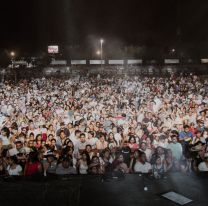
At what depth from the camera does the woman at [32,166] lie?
7027mm

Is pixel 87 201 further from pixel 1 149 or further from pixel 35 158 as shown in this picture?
pixel 1 149

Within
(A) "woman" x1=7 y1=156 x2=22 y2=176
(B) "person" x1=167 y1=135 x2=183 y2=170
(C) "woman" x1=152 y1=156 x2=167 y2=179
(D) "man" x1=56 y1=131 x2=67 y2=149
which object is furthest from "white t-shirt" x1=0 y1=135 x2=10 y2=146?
(B) "person" x1=167 y1=135 x2=183 y2=170

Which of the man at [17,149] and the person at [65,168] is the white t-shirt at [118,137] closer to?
the person at [65,168]

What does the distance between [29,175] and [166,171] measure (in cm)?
328

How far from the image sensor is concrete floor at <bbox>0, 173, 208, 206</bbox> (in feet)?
18.4

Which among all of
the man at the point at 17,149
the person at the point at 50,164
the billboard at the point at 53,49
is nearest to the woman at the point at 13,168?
the person at the point at 50,164

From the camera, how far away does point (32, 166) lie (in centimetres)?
712

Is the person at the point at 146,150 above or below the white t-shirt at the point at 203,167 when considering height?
above

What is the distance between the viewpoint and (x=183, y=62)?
47938mm

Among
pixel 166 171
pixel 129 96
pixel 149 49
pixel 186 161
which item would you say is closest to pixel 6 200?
pixel 166 171

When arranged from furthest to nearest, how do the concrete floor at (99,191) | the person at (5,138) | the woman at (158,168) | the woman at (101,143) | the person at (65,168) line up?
the person at (5,138)
the woman at (101,143)
the person at (65,168)
the woman at (158,168)
the concrete floor at (99,191)

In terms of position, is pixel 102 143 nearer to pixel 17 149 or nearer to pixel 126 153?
pixel 126 153

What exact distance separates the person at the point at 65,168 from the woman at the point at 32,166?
1.55ft

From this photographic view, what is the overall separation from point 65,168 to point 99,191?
1.58 metres
